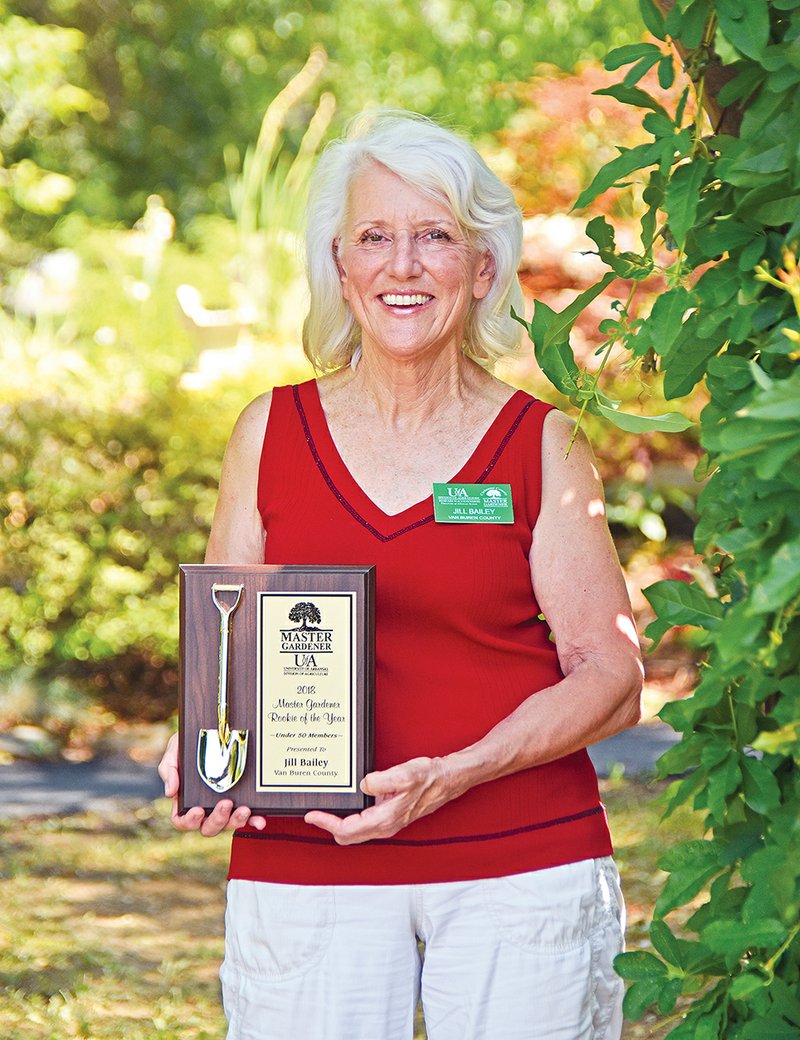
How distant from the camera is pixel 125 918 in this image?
4508 millimetres

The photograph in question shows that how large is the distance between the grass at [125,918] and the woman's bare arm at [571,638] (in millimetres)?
1978

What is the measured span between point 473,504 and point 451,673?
9.8 inches

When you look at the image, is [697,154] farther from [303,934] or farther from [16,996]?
[16,996]

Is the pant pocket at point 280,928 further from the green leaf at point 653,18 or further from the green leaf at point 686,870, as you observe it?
the green leaf at point 653,18

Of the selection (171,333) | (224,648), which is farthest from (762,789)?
(171,333)

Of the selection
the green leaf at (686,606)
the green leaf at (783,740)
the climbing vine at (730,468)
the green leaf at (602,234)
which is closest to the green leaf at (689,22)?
the climbing vine at (730,468)

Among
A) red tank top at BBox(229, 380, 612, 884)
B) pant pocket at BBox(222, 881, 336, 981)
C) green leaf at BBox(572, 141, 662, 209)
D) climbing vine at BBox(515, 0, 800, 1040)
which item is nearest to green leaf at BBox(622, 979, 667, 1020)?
climbing vine at BBox(515, 0, 800, 1040)

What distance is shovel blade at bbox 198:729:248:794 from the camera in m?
1.96

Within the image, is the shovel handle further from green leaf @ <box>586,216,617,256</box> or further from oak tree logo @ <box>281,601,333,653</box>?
green leaf @ <box>586,216,617,256</box>

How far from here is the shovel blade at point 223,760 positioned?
196 centimetres

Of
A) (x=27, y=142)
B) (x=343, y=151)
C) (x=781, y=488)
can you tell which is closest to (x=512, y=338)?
(x=343, y=151)

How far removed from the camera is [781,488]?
1.19 meters

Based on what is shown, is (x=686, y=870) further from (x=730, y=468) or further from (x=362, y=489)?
(x=362, y=489)

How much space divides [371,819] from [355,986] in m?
0.30
